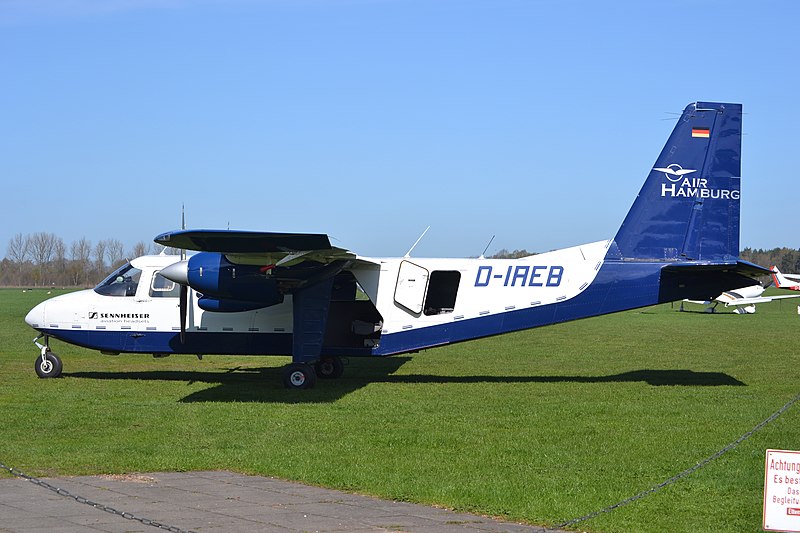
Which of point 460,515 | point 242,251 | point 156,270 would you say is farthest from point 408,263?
point 460,515

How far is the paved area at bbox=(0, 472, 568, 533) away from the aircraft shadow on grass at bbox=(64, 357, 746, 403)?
6854mm

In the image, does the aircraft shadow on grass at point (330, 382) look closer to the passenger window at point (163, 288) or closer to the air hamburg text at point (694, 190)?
the passenger window at point (163, 288)

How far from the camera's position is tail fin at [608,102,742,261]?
56.7 feet

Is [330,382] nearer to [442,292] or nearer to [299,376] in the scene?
[299,376]

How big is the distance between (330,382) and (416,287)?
9.61 feet

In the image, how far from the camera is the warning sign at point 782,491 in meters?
6.60

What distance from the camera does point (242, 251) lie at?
15.8m

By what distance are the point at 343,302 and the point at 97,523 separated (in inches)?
449

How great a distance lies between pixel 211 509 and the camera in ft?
27.3

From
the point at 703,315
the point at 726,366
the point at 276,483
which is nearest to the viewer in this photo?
the point at 276,483

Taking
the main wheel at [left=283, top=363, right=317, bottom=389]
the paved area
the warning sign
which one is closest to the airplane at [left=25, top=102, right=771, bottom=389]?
the main wheel at [left=283, top=363, right=317, bottom=389]

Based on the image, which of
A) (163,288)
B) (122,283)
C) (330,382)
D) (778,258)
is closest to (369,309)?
(330,382)

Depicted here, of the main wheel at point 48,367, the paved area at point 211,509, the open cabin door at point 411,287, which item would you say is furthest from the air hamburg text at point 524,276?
the paved area at point 211,509

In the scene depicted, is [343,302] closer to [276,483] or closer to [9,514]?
[276,483]
